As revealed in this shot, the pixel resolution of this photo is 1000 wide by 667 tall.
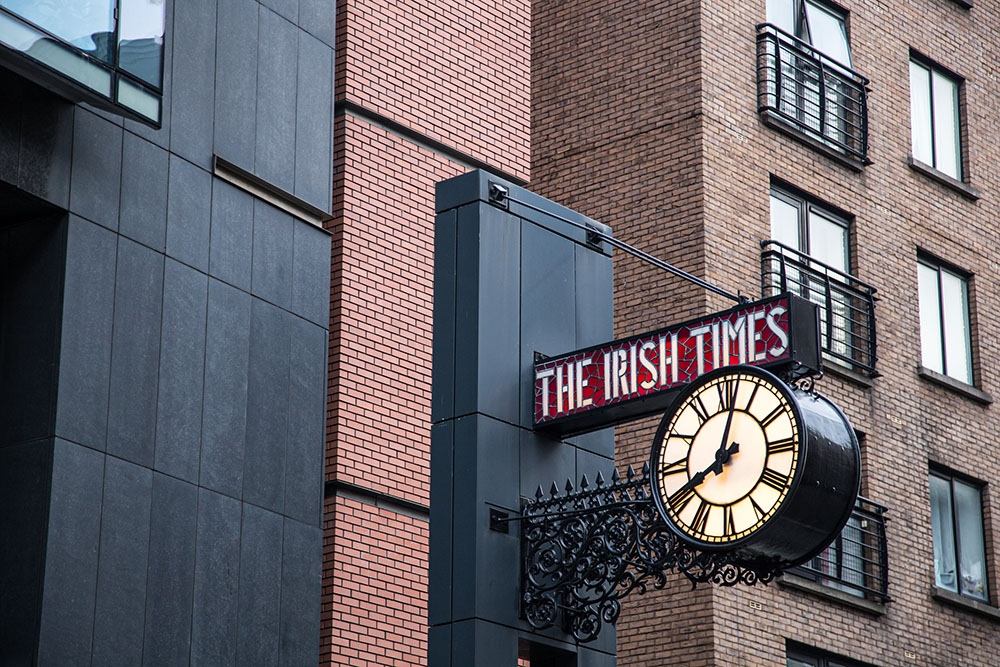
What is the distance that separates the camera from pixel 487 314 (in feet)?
42.1

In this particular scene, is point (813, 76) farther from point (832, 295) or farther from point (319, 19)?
point (319, 19)

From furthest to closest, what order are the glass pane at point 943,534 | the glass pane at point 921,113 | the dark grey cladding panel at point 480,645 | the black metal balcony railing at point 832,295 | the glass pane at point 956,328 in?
the glass pane at point 921,113, the glass pane at point 956,328, the glass pane at point 943,534, the black metal balcony railing at point 832,295, the dark grey cladding panel at point 480,645

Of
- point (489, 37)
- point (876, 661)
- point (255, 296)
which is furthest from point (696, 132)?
point (255, 296)

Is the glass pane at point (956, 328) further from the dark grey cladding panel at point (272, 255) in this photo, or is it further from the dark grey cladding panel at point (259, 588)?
the dark grey cladding panel at point (259, 588)

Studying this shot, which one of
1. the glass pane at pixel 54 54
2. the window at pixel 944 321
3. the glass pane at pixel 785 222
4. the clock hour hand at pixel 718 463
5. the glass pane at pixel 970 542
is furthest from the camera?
the window at pixel 944 321

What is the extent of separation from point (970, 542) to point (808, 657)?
418 centimetres

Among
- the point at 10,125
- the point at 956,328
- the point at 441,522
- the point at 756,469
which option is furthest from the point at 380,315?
the point at 956,328

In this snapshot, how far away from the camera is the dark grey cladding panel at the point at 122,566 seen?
43.1 feet

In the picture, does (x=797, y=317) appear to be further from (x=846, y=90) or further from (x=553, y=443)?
(x=846, y=90)

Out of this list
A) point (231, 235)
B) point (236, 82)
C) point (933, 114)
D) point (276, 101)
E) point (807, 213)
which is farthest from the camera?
point (933, 114)

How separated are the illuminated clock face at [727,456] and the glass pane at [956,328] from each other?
14056 mm

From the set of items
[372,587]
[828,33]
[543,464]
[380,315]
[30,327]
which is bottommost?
[372,587]

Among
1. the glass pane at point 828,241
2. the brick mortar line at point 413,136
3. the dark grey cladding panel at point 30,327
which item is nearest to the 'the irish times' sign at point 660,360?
the dark grey cladding panel at point 30,327

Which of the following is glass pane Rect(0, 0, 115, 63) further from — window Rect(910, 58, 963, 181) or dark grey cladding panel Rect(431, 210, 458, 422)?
window Rect(910, 58, 963, 181)
